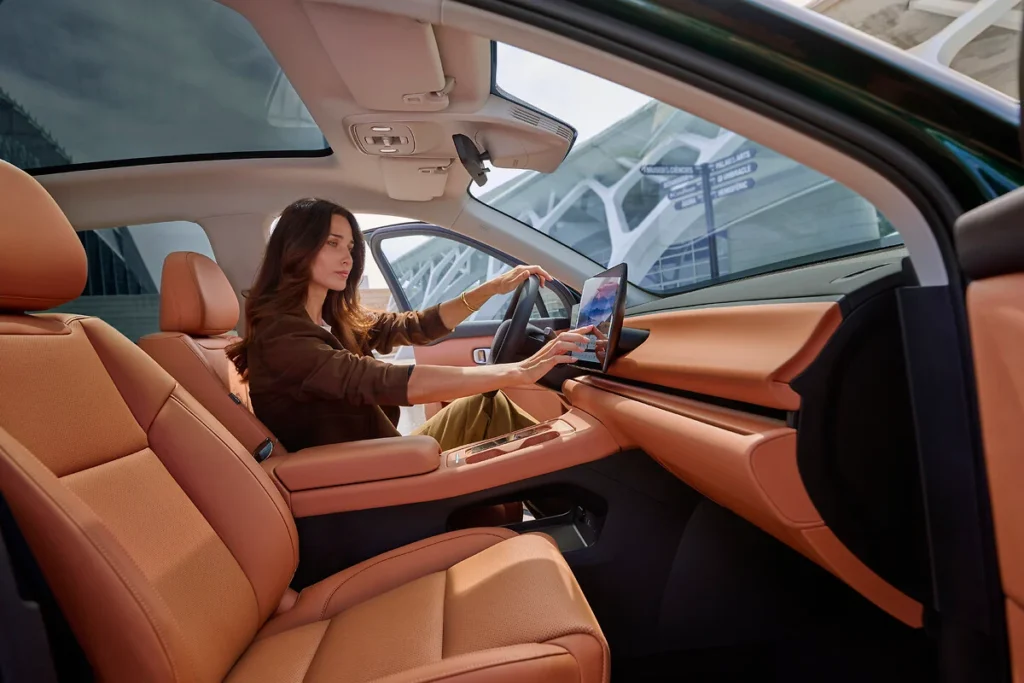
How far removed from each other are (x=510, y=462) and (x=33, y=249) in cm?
102

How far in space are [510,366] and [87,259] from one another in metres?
0.91

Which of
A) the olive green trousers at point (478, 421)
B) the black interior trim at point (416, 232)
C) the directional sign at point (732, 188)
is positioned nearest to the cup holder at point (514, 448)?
the olive green trousers at point (478, 421)

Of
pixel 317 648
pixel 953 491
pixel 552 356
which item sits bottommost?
pixel 317 648

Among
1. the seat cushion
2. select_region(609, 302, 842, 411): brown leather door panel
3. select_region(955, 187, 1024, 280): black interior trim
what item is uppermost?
select_region(955, 187, 1024, 280): black interior trim

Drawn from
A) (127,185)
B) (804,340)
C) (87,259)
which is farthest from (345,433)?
(127,185)

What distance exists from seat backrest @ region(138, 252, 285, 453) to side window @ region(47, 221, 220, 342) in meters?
1.19

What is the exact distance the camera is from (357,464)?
1.39 m

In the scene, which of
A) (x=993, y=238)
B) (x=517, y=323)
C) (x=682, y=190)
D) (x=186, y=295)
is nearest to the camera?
(x=993, y=238)

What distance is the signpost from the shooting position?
2.51 meters

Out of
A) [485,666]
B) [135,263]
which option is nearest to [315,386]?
[485,666]

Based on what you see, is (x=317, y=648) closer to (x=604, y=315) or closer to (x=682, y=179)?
(x=604, y=315)

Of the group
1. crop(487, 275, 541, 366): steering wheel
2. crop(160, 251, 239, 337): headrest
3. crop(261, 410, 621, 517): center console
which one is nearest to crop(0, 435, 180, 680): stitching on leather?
crop(261, 410, 621, 517): center console

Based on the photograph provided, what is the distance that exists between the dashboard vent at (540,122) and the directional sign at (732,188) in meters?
0.88

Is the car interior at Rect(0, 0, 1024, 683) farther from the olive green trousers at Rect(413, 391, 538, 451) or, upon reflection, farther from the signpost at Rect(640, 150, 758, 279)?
the olive green trousers at Rect(413, 391, 538, 451)
